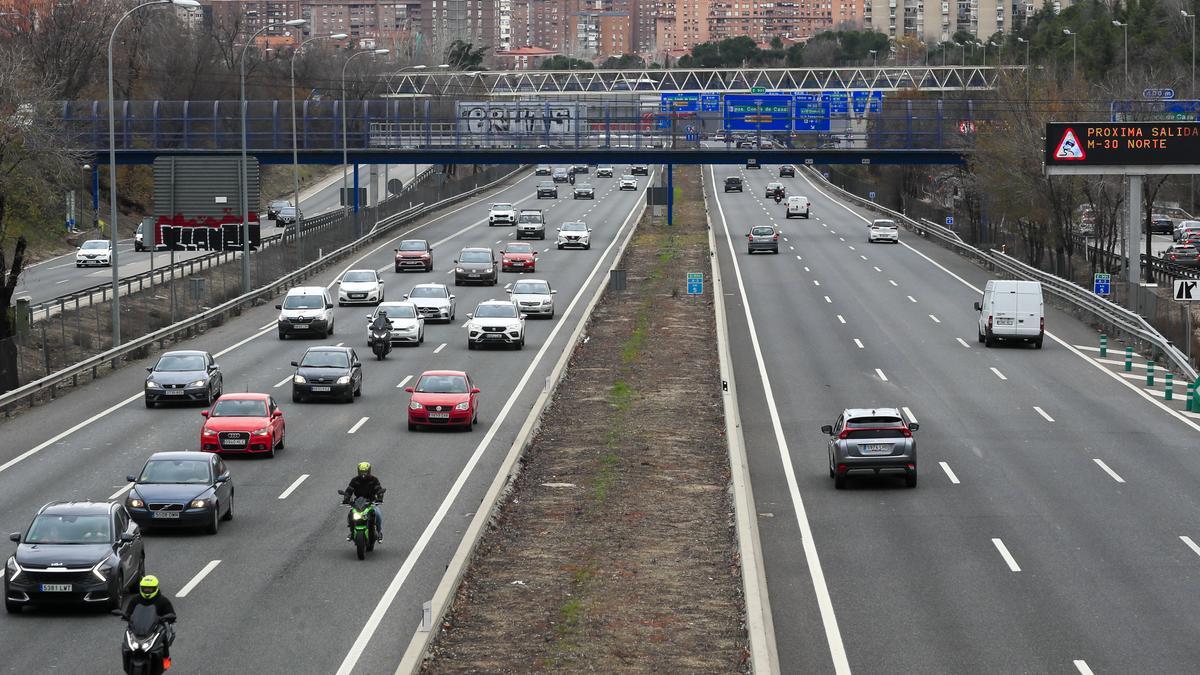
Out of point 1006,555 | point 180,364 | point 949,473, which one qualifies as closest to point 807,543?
point 1006,555

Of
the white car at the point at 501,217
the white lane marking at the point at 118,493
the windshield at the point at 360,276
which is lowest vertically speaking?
the white lane marking at the point at 118,493

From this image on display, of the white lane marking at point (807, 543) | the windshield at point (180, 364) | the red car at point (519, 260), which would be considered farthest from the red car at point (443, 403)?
the red car at point (519, 260)

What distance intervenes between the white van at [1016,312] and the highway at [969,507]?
0.72 metres

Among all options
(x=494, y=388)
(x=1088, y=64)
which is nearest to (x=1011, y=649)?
(x=494, y=388)

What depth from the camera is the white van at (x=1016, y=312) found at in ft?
163

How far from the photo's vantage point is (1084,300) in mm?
56312

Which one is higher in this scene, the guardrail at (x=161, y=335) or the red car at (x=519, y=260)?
the red car at (x=519, y=260)

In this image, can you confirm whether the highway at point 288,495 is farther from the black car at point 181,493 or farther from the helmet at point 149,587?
the helmet at point 149,587

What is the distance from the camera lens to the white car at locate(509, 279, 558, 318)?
2224 inches

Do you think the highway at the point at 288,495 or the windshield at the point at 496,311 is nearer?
the highway at the point at 288,495

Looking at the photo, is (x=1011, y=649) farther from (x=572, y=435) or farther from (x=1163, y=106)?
(x=1163, y=106)

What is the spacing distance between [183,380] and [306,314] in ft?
40.4

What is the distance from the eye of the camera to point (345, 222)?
80.9 meters

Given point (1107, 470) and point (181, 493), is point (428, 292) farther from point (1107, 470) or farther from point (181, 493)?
point (181, 493)
